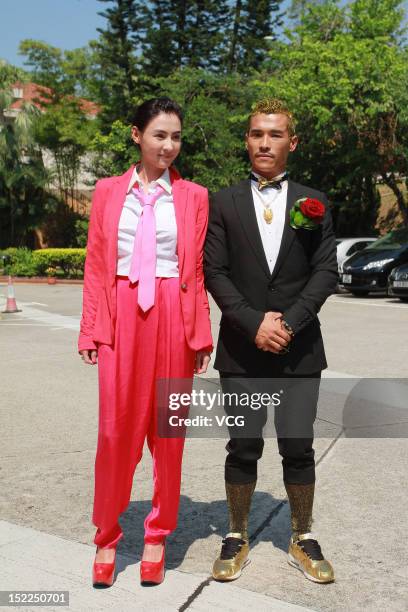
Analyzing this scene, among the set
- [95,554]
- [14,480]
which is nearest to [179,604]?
[95,554]

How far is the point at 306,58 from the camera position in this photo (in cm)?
2400

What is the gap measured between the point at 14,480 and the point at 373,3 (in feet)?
80.0

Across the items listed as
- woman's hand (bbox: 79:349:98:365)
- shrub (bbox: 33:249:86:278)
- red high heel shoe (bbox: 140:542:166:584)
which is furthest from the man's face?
shrub (bbox: 33:249:86:278)

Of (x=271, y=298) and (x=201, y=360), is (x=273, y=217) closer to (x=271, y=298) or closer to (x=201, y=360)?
(x=271, y=298)

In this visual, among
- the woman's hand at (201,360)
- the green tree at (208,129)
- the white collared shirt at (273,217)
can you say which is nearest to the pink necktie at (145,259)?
the woman's hand at (201,360)

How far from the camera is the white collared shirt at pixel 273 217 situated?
10.4ft

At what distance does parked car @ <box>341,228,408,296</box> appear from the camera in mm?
17203

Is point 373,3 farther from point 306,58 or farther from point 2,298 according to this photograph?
point 2,298

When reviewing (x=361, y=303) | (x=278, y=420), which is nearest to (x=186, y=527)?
(x=278, y=420)

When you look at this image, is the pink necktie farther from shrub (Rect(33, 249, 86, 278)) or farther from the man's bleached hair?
shrub (Rect(33, 249, 86, 278))

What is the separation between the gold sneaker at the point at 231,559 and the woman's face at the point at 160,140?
5.32 feet

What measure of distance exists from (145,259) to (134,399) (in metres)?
0.58

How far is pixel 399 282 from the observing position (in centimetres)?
1573

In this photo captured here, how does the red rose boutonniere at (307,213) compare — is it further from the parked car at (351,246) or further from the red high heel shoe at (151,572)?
the parked car at (351,246)
